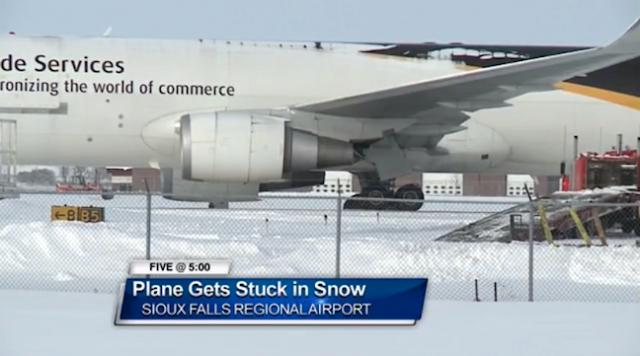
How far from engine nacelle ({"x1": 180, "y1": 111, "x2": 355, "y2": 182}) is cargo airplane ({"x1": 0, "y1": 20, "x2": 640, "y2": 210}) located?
0.16 feet

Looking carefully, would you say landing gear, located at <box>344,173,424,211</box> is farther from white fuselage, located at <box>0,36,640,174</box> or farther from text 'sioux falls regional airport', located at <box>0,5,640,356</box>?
white fuselage, located at <box>0,36,640,174</box>

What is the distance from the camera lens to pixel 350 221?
58.4 ft

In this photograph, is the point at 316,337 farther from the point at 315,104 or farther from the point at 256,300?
the point at 315,104

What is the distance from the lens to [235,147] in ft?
51.2

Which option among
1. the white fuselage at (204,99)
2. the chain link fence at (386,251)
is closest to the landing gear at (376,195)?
the white fuselage at (204,99)

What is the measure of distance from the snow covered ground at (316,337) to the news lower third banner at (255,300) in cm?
16

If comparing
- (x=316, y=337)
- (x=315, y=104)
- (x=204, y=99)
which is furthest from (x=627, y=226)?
(x=316, y=337)

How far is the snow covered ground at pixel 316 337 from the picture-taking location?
243 inches

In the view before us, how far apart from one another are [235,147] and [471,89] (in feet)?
14.0

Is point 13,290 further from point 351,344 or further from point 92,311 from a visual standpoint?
point 351,344

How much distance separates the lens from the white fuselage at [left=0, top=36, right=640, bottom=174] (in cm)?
1772

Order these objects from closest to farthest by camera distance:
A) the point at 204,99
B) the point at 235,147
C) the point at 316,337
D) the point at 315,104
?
the point at 316,337, the point at 235,147, the point at 315,104, the point at 204,99

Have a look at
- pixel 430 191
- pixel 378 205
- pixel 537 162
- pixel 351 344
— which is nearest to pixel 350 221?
pixel 378 205

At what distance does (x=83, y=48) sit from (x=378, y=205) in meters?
6.21
